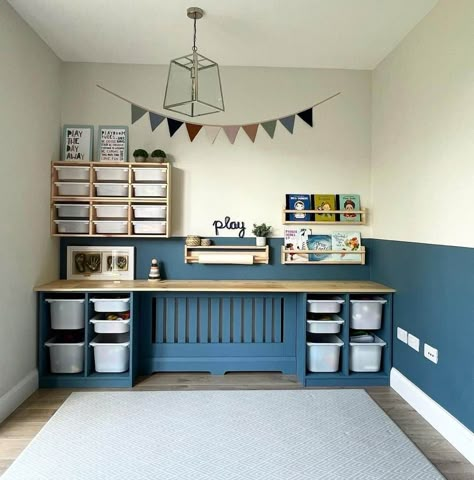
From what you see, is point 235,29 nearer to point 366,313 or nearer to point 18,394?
point 366,313

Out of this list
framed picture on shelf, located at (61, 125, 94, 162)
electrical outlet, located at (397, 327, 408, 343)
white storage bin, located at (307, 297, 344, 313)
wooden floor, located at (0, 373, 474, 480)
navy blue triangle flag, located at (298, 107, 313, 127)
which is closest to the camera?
wooden floor, located at (0, 373, 474, 480)

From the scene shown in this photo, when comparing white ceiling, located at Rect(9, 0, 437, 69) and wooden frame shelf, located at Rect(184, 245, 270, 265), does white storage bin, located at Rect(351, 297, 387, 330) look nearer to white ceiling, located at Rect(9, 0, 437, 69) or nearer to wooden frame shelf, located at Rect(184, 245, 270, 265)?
wooden frame shelf, located at Rect(184, 245, 270, 265)

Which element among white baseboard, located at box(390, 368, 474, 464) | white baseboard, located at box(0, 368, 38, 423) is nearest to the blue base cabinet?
white baseboard, located at box(390, 368, 474, 464)

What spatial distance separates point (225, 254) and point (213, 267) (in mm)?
169

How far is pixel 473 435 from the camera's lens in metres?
2.13

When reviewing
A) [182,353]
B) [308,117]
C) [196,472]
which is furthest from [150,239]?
[196,472]

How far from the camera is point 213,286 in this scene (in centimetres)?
316

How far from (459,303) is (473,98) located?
1.11m

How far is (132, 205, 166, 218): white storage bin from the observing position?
10.9 feet

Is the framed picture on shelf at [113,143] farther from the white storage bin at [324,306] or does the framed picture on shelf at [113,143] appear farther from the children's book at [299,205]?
the white storage bin at [324,306]

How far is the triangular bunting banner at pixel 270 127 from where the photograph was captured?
3.50 meters

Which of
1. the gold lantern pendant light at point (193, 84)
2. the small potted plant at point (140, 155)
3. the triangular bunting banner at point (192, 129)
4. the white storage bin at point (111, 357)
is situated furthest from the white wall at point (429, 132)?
the white storage bin at point (111, 357)

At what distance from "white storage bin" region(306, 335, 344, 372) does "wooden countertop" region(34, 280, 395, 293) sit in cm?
43

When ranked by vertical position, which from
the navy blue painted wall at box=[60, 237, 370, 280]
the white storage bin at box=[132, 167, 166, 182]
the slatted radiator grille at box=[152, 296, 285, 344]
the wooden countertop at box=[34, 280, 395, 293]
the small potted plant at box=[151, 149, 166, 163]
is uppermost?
the small potted plant at box=[151, 149, 166, 163]
